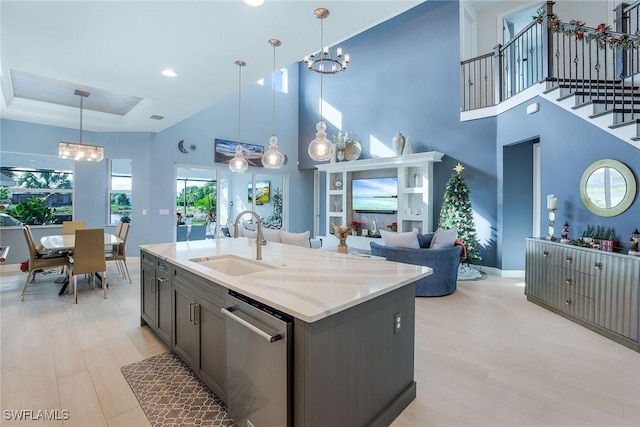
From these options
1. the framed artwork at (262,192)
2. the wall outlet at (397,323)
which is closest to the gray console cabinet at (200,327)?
the wall outlet at (397,323)

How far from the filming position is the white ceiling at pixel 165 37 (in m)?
2.51

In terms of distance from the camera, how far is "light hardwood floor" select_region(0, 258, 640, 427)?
6.50 feet

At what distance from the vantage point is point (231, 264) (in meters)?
2.73

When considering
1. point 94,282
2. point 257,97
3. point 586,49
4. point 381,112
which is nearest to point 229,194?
point 257,97

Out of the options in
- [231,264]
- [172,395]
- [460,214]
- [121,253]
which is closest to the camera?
[172,395]

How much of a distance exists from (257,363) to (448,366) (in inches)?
70.2

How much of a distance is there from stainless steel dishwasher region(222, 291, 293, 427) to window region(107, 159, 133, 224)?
6.26 metres

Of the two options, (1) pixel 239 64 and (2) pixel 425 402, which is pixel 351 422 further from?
(1) pixel 239 64

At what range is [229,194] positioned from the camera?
830 centimetres

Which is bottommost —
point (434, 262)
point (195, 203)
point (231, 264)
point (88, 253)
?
point (434, 262)

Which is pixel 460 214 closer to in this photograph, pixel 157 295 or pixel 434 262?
pixel 434 262

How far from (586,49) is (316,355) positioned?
7.80 metres

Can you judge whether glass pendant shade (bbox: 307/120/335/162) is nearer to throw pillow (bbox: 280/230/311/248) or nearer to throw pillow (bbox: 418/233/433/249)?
throw pillow (bbox: 280/230/311/248)

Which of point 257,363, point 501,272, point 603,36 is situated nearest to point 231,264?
point 257,363
